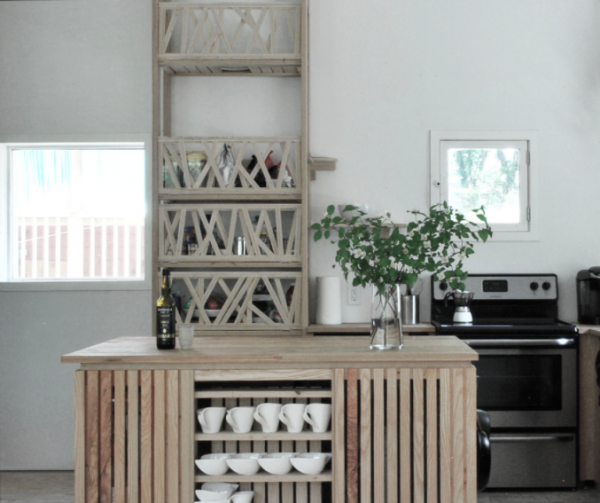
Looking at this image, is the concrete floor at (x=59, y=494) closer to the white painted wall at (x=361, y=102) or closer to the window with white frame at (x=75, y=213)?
the white painted wall at (x=361, y=102)

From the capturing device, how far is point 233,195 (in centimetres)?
326

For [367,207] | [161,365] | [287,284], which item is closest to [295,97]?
[367,207]

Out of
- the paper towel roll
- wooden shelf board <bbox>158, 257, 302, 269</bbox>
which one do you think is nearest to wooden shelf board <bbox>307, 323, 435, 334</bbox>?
the paper towel roll

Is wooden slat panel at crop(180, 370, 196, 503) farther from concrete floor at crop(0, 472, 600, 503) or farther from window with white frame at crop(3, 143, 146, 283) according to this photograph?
window with white frame at crop(3, 143, 146, 283)

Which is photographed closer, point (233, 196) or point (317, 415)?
point (317, 415)

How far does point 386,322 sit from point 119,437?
1.08 m

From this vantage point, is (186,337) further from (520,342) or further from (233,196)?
(520,342)

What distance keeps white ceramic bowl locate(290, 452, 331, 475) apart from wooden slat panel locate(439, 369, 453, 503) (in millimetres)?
422

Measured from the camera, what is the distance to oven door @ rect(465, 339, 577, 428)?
304 centimetres

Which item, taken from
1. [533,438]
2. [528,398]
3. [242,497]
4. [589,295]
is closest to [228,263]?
[242,497]

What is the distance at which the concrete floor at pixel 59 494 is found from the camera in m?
3.01

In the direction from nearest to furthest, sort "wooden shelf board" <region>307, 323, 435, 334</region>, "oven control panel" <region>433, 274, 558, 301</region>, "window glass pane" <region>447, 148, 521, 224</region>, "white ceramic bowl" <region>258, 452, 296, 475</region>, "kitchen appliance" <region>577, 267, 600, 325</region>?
"white ceramic bowl" <region>258, 452, 296, 475</region> < "wooden shelf board" <region>307, 323, 435, 334</region> < "kitchen appliance" <region>577, 267, 600, 325</region> < "oven control panel" <region>433, 274, 558, 301</region> < "window glass pane" <region>447, 148, 521, 224</region>

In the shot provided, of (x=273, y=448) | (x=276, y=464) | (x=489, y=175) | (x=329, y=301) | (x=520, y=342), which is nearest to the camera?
(x=276, y=464)

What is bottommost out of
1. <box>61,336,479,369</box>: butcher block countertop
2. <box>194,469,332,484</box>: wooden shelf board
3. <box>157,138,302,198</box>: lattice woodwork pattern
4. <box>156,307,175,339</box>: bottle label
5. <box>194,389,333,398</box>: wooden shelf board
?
<box>194,469,332,484</box>: wooden shelf board
